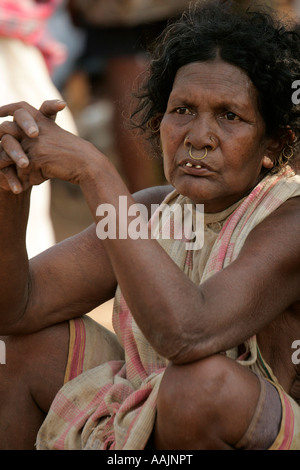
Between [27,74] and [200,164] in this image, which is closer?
[200,164]

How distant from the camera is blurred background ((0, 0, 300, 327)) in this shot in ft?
15.5

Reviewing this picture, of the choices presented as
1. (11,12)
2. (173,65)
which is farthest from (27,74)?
(173,65)

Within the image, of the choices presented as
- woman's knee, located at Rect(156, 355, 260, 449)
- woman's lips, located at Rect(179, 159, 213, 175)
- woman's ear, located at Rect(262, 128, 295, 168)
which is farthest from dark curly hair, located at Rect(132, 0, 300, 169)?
woman's knee, located at Rect(156, 355, 260, 449)

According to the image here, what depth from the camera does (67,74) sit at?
971 centimetres

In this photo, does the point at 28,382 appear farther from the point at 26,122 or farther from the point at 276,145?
the point at 276,145

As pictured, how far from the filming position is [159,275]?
2.32m

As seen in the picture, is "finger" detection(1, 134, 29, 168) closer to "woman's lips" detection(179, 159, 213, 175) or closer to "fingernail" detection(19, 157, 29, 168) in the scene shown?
"fingernail" detection(19, 157, 29, 168)

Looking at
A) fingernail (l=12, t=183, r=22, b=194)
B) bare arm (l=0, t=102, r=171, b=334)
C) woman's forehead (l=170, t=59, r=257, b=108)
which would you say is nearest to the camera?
fingernail (l=12, t=183, r=22, b=194)

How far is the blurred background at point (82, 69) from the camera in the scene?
Result: 4.73 metres

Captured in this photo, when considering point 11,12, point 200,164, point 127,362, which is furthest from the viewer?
point 11,12

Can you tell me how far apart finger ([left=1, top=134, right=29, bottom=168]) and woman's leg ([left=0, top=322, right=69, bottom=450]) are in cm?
71
